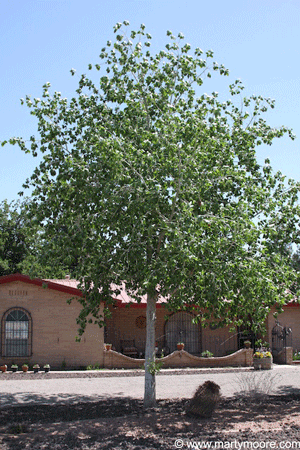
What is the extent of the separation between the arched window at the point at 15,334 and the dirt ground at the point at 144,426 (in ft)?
27.8

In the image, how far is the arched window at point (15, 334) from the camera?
21688mm

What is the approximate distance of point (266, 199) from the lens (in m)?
13.3

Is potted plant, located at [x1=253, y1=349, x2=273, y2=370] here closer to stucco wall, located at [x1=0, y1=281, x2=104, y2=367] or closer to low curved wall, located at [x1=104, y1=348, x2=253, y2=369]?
low curved wall, located at [x1=104, y1=348, x2=253, y2=369]

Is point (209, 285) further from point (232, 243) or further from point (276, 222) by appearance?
point (276, 222)

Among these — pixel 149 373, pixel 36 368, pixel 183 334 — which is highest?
pixel 183 334

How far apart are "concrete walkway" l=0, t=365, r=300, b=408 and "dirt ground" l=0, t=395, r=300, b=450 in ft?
2.76

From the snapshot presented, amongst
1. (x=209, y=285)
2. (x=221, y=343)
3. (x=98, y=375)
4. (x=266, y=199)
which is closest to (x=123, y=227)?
(x=209, y=285)

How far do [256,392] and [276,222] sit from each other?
13.6 feet

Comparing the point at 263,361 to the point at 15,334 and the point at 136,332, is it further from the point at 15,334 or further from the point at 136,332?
the point at 15,334

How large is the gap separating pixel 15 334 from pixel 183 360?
6992 millimetres

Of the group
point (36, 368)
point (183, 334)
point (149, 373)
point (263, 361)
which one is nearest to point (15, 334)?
point (36, 368)

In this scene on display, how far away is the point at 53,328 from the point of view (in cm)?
2180

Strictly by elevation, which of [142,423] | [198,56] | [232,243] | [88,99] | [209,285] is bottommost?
[142,423]

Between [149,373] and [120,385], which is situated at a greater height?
[149,373]
